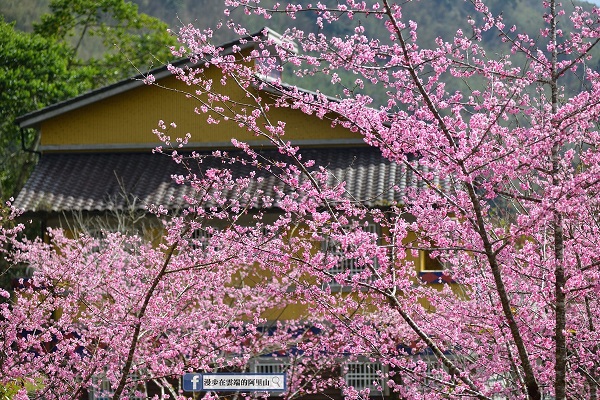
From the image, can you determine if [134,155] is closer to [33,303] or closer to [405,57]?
[33,303]

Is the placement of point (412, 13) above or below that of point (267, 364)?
above

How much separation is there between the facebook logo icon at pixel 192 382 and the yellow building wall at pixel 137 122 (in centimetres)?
1270

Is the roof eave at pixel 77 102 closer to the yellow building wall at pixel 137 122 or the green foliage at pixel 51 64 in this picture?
the yellow building wall at pixel 137 122

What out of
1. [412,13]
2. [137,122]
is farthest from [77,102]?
[412,13]

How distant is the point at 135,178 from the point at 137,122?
1.67 meters

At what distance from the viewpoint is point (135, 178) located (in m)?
21.6

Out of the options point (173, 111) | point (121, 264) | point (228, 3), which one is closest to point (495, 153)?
point (228, 3)

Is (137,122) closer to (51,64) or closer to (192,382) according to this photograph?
(51,64)

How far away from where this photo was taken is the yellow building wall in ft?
72.6

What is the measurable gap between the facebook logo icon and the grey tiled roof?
10623mm

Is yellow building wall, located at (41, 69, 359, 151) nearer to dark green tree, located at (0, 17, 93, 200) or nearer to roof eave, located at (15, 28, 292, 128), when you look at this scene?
roof eave, located at (15, 28, 292, 128)

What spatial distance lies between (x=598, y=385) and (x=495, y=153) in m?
2.69

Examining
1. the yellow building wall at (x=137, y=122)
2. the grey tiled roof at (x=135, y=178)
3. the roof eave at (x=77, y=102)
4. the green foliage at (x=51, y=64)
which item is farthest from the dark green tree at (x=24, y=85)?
the grey tiled roof at (x=135, y=178)

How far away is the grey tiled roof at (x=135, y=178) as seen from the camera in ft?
67.6
